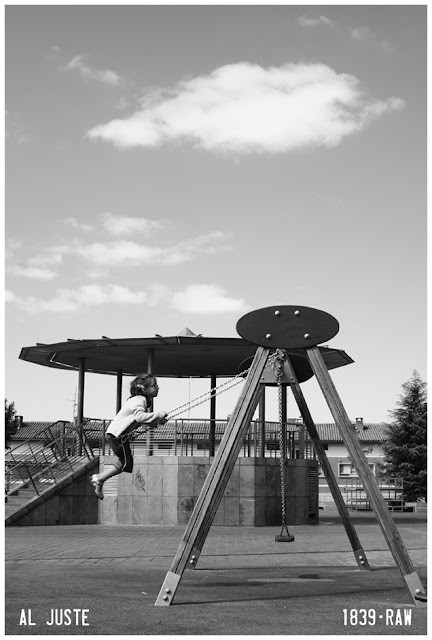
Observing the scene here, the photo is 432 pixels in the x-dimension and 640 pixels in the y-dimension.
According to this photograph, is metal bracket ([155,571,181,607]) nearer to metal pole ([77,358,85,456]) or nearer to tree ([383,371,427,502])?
metal pole ([77,358,85,456])

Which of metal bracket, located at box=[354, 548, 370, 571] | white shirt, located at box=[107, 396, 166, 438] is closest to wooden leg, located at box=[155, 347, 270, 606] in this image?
white shirt, located at box=[107, 396, 166, 438]

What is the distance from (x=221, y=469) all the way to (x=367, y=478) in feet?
5.17

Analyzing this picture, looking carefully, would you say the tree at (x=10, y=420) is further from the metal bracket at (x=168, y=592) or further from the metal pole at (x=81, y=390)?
the metal bracket at (x=168, y=592)

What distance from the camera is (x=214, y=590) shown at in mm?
9203

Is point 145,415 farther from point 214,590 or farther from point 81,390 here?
point 81,390

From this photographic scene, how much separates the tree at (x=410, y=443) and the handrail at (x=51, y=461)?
29188 millimetres

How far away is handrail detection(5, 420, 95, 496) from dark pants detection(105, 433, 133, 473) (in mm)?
15459

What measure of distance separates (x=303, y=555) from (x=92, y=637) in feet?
28.1

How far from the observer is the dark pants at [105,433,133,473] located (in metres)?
9.16

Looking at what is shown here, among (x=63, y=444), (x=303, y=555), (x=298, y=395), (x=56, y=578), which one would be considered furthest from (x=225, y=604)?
(x=63, y=444)

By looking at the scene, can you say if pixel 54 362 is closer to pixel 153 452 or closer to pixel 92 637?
pixel 153 452

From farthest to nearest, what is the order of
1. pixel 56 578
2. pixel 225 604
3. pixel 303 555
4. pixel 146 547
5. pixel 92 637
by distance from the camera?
pixel 146 547 < pixel 303 555 < pixel 56 578 < pixel 225 604 < pixel 92 637

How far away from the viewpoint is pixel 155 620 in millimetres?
7164

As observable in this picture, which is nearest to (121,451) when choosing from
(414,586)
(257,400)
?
(257,400)
